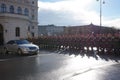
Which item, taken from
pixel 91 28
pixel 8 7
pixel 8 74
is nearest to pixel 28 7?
pixel 8 7

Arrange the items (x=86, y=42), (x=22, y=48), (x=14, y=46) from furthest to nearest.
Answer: (x=86, y=42) → (x=14, y=46) → (x=22, y=48)

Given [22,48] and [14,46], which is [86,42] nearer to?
[22,48]

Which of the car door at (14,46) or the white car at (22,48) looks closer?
the white car at (22,48)

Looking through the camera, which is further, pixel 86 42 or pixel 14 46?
pixel 86 42

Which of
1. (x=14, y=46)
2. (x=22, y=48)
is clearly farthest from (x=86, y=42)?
(x=14, y=46)

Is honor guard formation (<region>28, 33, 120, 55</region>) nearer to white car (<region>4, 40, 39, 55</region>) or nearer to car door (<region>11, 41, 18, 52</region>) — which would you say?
white car (<region>4, 40, 39, 55</region>)

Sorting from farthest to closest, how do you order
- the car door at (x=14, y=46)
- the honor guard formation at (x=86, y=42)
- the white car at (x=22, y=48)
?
1. the car door at (x=14, y=46)
2. the white car at (x=22, y=48)
3. the honor guard formation at (x=86, y=42)

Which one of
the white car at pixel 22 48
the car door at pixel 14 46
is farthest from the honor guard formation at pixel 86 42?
the car door at pixel 14 46

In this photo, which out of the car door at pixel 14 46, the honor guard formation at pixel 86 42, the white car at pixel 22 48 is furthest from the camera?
the car door at pixel 14 46

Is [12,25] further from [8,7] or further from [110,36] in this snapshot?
[110,36]

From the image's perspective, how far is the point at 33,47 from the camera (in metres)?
20.2

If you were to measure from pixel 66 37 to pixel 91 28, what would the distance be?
230 feet

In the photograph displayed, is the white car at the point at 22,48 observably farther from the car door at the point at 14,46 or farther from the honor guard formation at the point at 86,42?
the honor guard formation at the point at 86,42

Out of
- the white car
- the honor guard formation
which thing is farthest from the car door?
the honor guard formation
